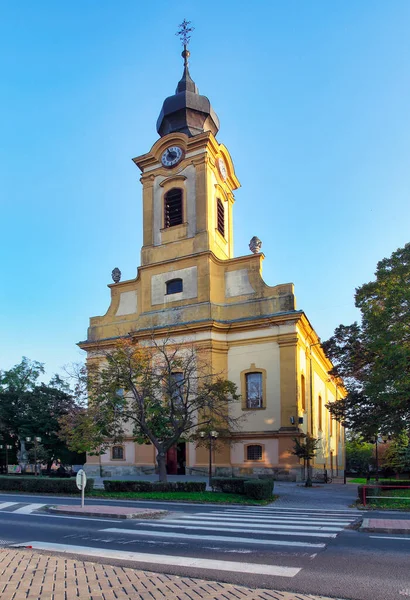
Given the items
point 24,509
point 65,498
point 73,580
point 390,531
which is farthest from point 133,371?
point 73,580

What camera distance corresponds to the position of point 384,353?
22.9 m

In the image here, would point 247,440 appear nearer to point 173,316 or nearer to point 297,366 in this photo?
point 297,366

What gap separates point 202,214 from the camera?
125 ft

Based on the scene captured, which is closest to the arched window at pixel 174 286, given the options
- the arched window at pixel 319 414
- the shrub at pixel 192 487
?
the arched window at pixel 319 414

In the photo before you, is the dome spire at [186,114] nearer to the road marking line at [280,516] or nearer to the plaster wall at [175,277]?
the plaster wall at [175,277]

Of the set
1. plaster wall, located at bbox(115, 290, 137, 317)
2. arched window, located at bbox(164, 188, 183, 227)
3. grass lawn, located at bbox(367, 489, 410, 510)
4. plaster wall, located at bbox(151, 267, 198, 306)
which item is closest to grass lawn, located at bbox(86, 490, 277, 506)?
grass lawn, located at bbox(367, 489, 410, 510)

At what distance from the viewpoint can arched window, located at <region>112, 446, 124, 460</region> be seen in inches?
1477

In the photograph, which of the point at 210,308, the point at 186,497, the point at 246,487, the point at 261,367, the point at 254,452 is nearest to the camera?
the point at 246,487

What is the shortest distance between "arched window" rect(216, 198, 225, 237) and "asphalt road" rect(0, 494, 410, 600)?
27.6 metres

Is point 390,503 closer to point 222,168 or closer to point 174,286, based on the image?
point 174,286

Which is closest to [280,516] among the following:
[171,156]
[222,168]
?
[171,156]

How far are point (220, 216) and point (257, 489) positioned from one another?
25.0 metres

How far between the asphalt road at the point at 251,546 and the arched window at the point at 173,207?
88.1 feet

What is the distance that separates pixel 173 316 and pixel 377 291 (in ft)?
49.5
